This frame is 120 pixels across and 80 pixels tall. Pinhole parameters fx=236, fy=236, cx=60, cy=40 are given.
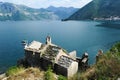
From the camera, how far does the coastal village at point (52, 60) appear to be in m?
30.7

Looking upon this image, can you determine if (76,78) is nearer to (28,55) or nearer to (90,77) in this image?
(90,77)

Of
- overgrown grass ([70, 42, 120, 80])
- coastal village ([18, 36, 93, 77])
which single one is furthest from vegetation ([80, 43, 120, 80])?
coastal village ([18, 36, 93, 77])

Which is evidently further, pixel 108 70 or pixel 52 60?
pixel 52 60

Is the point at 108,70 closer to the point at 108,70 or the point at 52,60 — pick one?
the point at 108,70

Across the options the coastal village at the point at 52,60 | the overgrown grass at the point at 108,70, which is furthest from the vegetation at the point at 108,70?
the coastal village at the point at 52,60

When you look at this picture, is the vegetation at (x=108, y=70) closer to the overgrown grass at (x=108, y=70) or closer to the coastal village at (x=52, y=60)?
the overgrown grass at (x=108, y=70)

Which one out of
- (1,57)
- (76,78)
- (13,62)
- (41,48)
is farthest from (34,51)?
(1,57)

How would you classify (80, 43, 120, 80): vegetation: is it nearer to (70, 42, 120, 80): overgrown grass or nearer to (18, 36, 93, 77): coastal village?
(70, 42, 120, 80): overgrown grass

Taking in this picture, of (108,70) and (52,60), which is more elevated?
(108,70)

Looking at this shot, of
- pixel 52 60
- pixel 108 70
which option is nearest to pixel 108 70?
pixel 108 70

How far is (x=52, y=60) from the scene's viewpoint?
102 ft

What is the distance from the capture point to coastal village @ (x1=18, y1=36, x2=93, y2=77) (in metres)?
30.7

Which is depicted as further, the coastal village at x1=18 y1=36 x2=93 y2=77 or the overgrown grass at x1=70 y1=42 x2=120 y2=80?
the coastal village at x1=18 y1=36 x2=93 y2=77

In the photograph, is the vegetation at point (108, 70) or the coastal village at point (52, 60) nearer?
the vegetation at point (108, 70)
